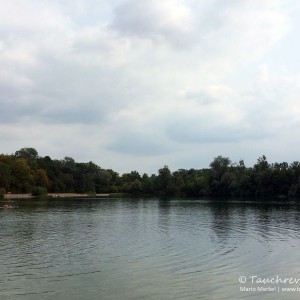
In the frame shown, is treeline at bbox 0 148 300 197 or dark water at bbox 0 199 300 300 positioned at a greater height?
treeline at bbox 0 148 300 197

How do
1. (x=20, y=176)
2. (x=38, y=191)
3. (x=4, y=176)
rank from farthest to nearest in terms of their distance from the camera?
1. (x=38, y=191)
2. (x=20, y=176)
3. (x=4, y=176)

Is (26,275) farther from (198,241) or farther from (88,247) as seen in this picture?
(198,241)

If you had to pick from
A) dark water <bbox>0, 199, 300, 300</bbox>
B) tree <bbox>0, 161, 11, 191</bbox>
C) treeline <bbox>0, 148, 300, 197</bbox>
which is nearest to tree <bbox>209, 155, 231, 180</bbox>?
treeline <bbox>0, 148, 300, 197</bbox>

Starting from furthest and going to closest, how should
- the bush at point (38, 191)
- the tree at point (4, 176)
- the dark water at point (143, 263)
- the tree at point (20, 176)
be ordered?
the bush at point (38, 191) → the tree at point (20, 176) → the tree at point (4, 176) → the dark water at point (143, 263)

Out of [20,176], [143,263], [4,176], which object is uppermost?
[20,176]

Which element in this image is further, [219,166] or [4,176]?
[219,166]

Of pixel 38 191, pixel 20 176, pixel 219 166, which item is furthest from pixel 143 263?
pixel 219 166

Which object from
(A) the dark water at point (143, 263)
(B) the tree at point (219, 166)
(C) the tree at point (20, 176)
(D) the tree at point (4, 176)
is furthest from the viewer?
(B) the tree at point (219, 166)

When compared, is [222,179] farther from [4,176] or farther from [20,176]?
[4,176]

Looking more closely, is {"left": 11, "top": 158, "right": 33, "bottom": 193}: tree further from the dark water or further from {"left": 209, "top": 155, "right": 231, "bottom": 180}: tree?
the dark water

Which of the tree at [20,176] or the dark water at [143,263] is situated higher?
the tree at [20,176]

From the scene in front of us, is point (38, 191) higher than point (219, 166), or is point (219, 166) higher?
point (219, 166)

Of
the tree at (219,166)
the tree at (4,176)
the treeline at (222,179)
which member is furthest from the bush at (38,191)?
the tree at (219,166)

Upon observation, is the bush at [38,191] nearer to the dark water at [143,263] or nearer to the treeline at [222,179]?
the treeline at [222,179]
